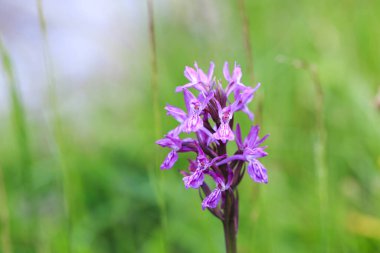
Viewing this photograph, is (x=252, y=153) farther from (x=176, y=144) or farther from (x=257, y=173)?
(x=176, y=144)

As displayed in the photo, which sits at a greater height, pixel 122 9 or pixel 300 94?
pixel 122 9

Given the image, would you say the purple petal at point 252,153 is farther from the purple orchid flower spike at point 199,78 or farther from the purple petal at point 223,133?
the purple orchid flower spike at point 199,78

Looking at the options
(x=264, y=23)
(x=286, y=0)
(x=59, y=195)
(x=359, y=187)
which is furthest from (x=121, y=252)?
(x=286, y=0)

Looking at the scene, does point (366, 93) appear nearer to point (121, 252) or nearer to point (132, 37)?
point (121, 252)

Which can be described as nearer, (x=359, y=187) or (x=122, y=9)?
(x=359, y=187)

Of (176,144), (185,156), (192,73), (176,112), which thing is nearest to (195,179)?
(176,144)

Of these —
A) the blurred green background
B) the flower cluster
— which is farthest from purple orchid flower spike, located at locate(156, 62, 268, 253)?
the blurred green background

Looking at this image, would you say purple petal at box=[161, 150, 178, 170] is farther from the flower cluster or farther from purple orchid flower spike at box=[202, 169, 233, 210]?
purple orchid flower spike at box=[202, 169, 233, 210]
